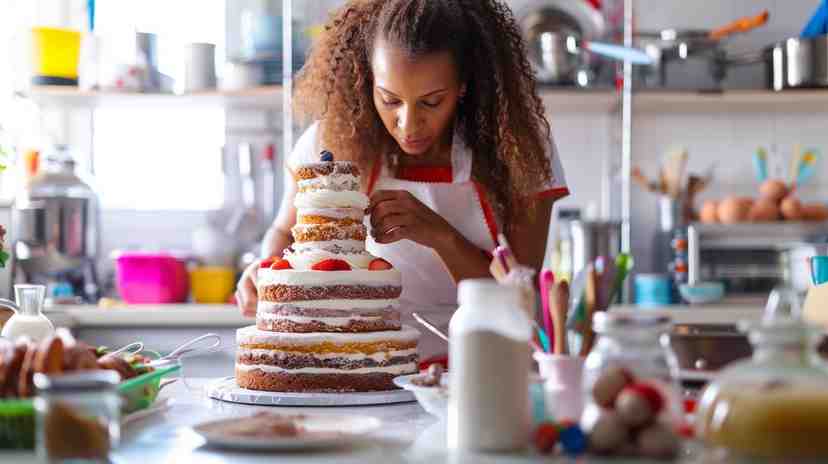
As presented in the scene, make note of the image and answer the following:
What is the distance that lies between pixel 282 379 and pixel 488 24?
76 centimetres

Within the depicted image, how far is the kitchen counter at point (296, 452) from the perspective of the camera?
0.99 metres

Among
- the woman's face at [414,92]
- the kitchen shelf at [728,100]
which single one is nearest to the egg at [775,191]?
the kitchen shelf at [728,100]

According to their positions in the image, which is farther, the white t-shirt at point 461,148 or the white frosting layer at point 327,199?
the white t-shirt at point 461,148

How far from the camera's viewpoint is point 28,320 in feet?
4.71

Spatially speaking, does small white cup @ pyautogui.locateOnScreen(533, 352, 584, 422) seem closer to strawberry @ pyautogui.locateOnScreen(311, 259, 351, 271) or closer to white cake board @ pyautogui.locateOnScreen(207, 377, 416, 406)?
white cake board @ pyautogui.locateOnScreen(207, 377, 416, 406)

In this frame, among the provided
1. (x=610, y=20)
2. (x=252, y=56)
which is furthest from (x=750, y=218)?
(x=252, y=56)

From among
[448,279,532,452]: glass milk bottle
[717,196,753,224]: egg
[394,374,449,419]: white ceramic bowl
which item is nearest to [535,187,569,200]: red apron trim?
[394,374,449,419]: white ceramic bowl

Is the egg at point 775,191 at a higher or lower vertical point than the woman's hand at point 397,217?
higher

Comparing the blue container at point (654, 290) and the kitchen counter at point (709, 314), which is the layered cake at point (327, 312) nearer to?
the kitchen counter at point (709, 314)

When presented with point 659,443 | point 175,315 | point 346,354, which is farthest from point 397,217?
point 175,315

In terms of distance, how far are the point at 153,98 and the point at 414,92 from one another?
2.31 meters

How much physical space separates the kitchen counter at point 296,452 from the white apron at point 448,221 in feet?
2.04

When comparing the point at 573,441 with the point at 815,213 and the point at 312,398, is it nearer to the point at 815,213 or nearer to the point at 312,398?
the point at 312,398

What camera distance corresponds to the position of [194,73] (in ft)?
12.6
